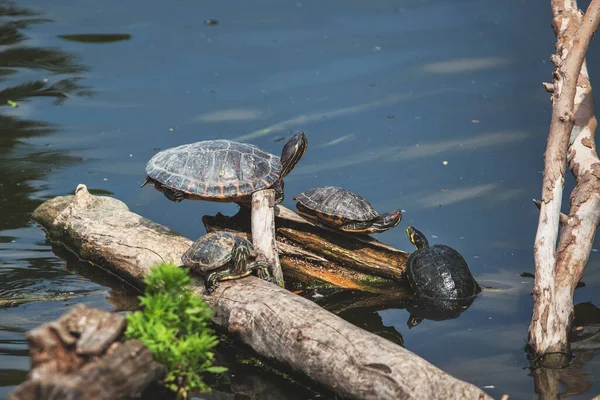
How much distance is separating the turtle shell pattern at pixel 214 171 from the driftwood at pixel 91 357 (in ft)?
7.71

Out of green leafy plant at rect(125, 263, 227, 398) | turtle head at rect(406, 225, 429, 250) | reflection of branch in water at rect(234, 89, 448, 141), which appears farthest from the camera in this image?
reflection of branch in water at rect(234, 89, 448, 141)

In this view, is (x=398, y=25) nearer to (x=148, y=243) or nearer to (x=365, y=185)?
(x=365, y=185)

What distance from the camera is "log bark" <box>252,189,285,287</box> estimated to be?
619 centimetres

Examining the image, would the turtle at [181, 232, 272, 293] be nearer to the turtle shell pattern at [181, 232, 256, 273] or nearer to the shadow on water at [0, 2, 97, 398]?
the turtle shell pattern at [181, 232, 256, 273]

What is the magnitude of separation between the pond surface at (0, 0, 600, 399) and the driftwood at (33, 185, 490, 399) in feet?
0.85

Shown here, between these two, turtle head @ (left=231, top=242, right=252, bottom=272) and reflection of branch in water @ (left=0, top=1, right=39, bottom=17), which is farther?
reflection of branch in water @ (left=0, top=1, right=39, bottom=17)

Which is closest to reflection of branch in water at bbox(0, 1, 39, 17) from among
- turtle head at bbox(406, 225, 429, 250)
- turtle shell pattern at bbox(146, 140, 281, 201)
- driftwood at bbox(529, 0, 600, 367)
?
turtle shell pattern at bbox(146, 140, 281, 201)

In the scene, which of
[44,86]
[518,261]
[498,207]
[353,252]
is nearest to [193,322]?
[353,252]

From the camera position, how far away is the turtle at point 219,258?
5.66m

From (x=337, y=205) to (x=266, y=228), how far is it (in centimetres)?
65

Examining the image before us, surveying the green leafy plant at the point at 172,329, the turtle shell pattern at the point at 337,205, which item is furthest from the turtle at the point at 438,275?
the green leafy plant at the point at 172,329

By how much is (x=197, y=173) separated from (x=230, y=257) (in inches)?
37.6

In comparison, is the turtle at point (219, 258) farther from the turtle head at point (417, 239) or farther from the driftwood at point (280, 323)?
the turtle head at point (417, 239)

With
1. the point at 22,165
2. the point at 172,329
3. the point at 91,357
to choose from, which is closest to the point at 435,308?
the point at 172,329
